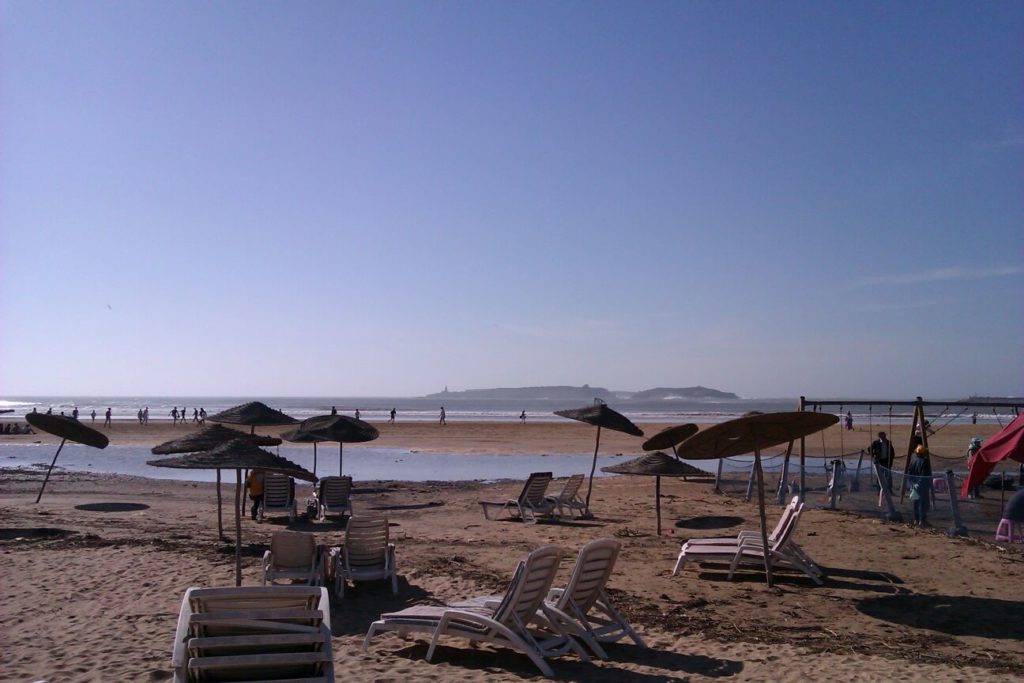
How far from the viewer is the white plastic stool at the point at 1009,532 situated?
1228 centimetres

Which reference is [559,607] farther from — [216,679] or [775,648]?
[216,679]

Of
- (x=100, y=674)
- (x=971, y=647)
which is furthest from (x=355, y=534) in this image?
(x=971, y=647)

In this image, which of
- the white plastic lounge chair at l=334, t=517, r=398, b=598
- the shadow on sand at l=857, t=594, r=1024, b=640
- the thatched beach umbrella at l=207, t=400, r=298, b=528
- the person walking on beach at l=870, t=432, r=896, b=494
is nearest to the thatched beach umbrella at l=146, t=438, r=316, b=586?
the white plastic lounge chair at l=334, t=517, r=398, b=598

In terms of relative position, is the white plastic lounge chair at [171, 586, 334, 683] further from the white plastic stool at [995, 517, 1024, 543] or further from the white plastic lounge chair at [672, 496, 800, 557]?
the white plastic stool at [995, 517, 1024, 543]

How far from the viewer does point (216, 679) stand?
4.77 m

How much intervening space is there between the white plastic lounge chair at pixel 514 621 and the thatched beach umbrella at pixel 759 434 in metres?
3.31

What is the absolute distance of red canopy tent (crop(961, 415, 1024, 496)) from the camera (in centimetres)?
945

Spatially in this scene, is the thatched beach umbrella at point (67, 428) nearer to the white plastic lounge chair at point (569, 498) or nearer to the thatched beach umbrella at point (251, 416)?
the thatched beach umbrella at point (251, 416)

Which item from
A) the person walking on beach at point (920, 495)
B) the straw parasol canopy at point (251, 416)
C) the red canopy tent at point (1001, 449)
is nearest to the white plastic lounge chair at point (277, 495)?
the straw parasol canopy at point (251, 416)

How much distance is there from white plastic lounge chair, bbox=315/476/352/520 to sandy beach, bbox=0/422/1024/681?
0.54 meters

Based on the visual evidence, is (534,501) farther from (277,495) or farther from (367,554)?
(367,554)

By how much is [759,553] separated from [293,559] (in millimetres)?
5310

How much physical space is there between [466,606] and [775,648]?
2638 mm

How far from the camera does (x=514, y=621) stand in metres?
6.98
